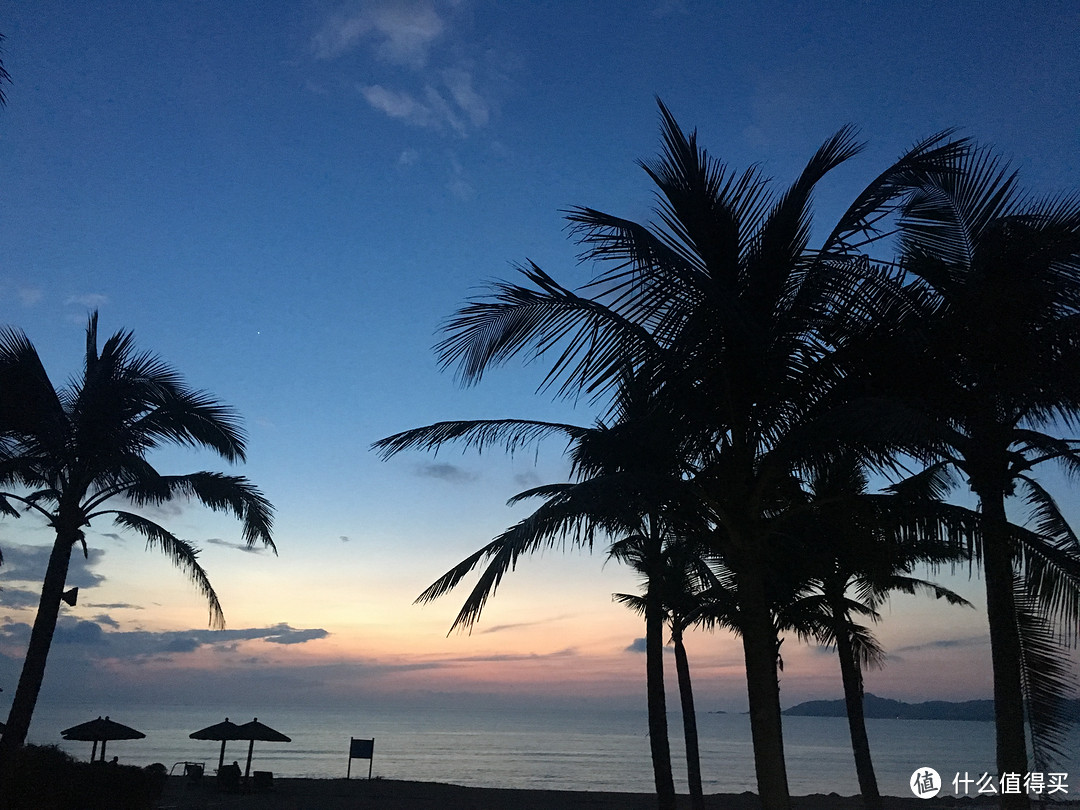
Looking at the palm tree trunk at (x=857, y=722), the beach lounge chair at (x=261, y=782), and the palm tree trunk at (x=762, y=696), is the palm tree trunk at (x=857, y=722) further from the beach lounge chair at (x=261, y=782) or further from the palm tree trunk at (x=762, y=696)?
the beach lounge chair at (x=261, y=782)

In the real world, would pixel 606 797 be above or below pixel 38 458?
below

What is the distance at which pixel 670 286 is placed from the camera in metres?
6.14

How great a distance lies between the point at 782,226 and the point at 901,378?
1530 mm

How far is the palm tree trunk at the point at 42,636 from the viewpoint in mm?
11352

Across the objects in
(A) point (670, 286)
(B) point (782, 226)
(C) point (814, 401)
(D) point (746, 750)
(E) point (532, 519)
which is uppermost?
(B) point (782, 226)

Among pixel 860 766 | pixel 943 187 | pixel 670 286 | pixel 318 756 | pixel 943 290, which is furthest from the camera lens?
pixel 318 756

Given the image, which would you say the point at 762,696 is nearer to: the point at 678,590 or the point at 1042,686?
the point at 1042,686

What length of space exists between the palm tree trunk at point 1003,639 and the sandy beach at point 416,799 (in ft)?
47.5

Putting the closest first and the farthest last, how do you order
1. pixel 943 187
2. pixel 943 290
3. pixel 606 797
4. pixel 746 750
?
pixel 943 290, pixel 943 187, pixel 606 797, pixel 746 750

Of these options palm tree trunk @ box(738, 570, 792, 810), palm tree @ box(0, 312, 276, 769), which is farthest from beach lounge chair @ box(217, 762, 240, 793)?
palm tree trunk @ box(738, 570, 792, 810)

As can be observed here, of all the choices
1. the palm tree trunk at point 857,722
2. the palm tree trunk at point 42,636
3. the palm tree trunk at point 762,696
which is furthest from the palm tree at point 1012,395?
the palm tree trunk at point 42,636

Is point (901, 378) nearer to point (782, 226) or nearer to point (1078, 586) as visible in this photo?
point (782, 226)

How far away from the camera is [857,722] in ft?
43.5

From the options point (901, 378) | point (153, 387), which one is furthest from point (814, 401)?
point (153, 387)
